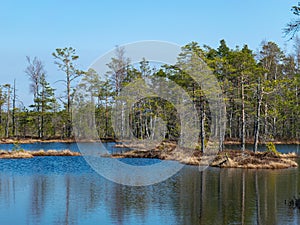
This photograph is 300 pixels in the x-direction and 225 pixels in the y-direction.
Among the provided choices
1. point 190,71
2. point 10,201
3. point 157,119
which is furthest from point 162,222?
point 157,119

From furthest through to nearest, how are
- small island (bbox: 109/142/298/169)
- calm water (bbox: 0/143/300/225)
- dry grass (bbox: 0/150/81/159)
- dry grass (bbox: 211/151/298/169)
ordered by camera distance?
dry grass (bbox: 0/150/81/159), small island (bbox: 109/142/298/169), dry grass (bbox: 211/151/298/169), calm water (bbox: 0/143/300/225)

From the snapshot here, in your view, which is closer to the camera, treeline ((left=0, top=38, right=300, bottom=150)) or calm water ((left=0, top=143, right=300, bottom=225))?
calm water ((left=0, top=143, right=300, bottom=225))

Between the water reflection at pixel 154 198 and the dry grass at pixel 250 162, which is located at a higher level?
the dry grass at pixel 250 162

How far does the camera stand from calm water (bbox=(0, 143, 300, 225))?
48.4 feet

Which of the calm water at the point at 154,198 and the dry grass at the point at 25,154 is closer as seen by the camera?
the calm water at the point at 154,198

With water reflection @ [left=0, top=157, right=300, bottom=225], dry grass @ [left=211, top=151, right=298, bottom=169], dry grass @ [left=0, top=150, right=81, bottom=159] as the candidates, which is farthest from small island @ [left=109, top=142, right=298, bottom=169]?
dry grass @ [left=0, top=150, right=81, bottom=159]

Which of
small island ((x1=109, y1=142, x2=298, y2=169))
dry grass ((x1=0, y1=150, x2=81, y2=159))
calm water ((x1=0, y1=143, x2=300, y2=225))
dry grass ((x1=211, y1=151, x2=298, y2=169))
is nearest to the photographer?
calm water ((x1=0, y1=143, x2=300, y2=225))

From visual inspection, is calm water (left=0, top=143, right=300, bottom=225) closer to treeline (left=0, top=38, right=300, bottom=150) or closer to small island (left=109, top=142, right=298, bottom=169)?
small island (left=109, top=142, right=298, bottom=169)

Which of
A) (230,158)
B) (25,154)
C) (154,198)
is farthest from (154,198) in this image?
(25,154)

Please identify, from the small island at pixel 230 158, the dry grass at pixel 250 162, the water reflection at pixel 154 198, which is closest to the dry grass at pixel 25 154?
the small island at pixel 230 158

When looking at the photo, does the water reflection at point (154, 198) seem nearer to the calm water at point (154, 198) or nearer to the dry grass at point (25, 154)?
the calm water at point (154, 198)

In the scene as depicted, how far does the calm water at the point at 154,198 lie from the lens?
48.4 ft

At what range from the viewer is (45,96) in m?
63.7

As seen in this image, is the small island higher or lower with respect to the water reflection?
higher
